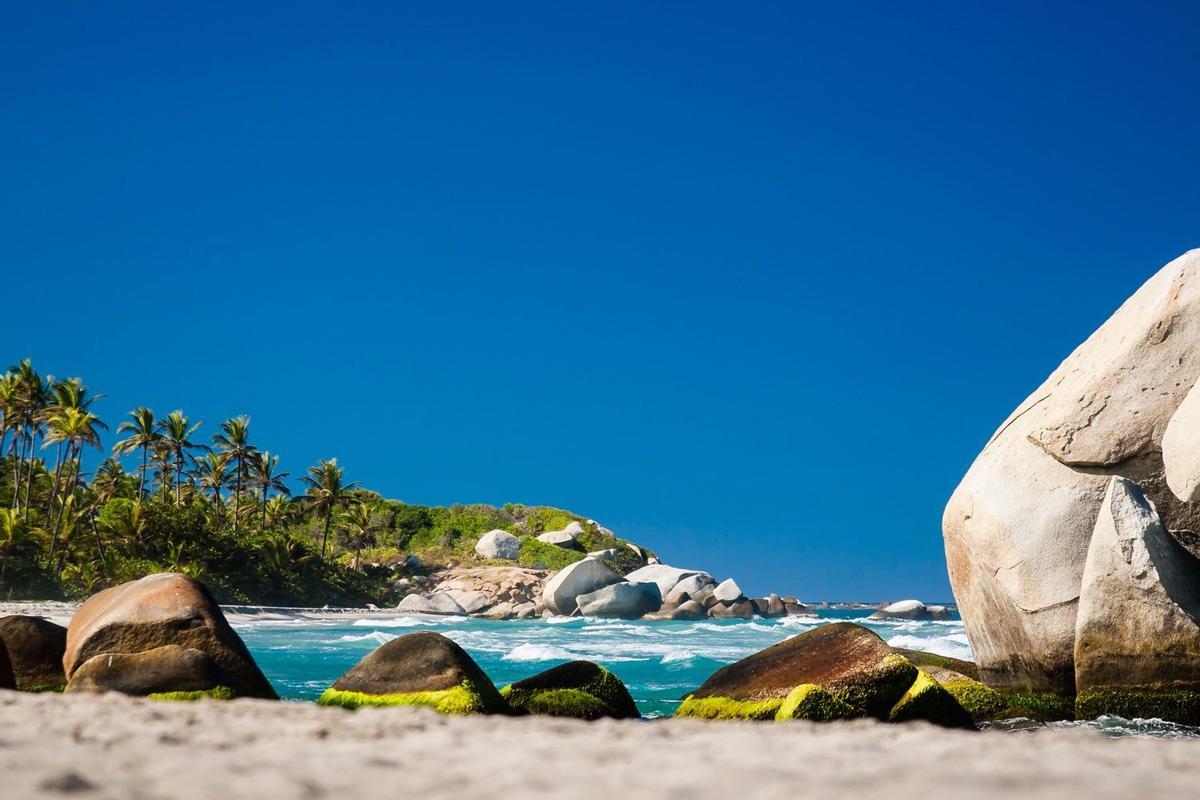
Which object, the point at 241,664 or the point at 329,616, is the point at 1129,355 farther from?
the point at 329,616

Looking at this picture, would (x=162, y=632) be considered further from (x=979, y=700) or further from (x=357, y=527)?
(x=357, y=527)

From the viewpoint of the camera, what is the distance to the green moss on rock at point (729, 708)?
980 centimetres

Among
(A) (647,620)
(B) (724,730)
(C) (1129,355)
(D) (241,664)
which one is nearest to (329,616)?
(A) (647,620)

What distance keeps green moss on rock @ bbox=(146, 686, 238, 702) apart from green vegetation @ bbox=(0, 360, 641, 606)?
36039 millimetres

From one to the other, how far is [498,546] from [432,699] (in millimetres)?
55002

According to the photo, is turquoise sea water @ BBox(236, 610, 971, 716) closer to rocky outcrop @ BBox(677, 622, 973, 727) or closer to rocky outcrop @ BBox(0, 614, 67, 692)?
rocky outcrop @ BBox(677, 622, 973, 727)

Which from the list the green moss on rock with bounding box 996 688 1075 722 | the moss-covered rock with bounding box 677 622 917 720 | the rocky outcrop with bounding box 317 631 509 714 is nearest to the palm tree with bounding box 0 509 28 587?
the rocky outcrop with bounding box 317 631 509 714

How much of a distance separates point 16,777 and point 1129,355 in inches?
479

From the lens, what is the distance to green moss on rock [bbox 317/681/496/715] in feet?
30.0

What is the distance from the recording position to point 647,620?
50125 millimetres

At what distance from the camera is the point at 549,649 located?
24078 millimetres

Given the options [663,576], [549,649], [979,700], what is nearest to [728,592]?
[663,576]

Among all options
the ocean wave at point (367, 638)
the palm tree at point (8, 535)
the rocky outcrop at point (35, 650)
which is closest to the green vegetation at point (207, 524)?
the palm tree at point (8, 535)

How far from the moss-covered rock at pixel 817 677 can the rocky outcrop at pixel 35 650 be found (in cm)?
704
